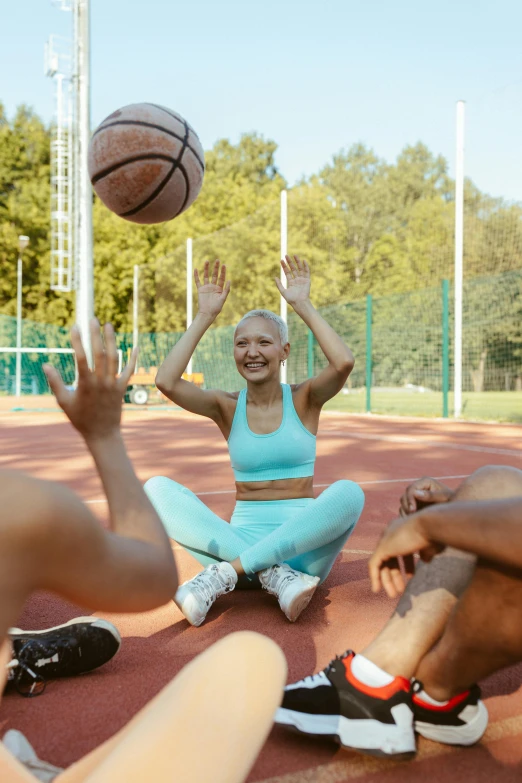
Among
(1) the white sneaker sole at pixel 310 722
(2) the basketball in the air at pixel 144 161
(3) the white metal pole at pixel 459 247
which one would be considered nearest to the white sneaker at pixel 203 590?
(1) the white sneaker sole at pixel 310 722

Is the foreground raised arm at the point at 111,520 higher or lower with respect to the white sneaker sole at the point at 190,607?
higher

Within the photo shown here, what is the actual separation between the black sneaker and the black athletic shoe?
2.49 feet

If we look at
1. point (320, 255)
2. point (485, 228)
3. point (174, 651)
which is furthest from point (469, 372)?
point (174, 651)

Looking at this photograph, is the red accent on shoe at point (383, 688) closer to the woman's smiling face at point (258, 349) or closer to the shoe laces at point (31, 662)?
the shoe laces at point (31, 662)

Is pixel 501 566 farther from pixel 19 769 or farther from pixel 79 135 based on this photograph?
pixel 79 135

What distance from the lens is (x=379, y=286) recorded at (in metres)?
35.7

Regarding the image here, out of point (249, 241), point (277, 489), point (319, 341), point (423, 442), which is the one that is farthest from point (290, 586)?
point (249, 241)

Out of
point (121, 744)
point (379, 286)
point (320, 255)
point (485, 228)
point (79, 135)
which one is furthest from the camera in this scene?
point (379, 286)

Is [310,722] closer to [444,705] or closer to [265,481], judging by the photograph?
[444,705]

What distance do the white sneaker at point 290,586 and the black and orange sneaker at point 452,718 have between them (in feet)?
3.23

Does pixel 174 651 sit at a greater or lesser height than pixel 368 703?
lesser

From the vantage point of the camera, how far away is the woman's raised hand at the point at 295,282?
341cm

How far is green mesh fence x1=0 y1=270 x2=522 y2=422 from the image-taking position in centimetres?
1753

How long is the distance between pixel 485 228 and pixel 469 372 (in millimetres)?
10342
